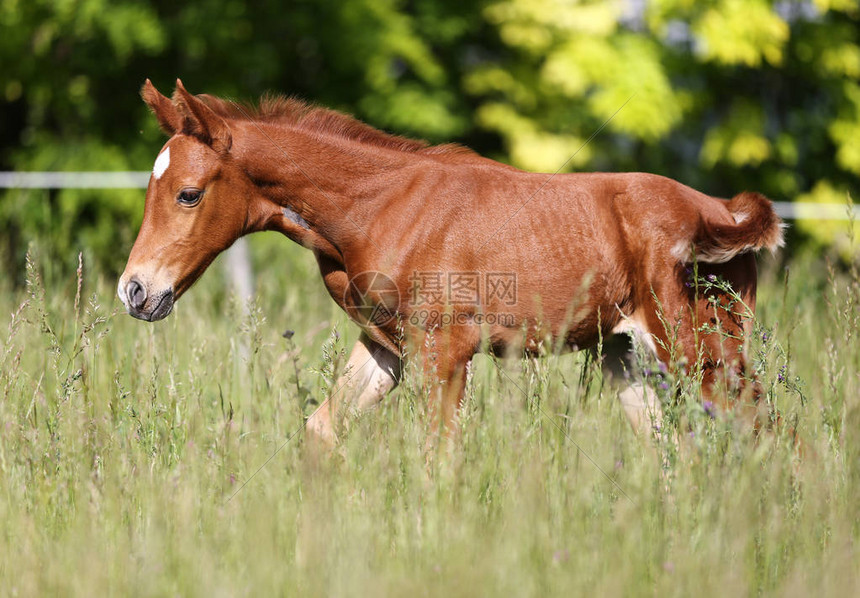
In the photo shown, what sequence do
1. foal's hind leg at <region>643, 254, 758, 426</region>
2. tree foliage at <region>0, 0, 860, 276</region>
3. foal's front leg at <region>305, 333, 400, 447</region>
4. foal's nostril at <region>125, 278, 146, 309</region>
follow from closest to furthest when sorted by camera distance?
1. foal's nostril at <region>125, 278, 146, 309</region>
2. foal's hind leg at <region>643, 254, 758, 426</region>
3. foal's front leg at <region>305, 333, 400, 447</region>
4. tree foliage at <region>0, 0, 860, 276</region>

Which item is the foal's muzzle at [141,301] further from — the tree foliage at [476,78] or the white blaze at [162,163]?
the tree foliage at [476,78]

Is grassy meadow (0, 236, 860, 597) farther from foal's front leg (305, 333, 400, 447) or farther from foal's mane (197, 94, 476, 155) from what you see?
foal's mane (197, 94, 476, 155)

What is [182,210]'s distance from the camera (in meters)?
3.39

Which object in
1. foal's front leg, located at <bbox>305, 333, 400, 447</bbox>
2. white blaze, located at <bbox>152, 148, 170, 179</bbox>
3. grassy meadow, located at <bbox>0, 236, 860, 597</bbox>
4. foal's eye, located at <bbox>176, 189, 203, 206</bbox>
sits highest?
white blaze, located at <bbox>152, 148, 170, 179</bbox>

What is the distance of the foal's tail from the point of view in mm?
3400

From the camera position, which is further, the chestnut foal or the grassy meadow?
the chestnut foal

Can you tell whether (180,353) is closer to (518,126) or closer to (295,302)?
(295,302)

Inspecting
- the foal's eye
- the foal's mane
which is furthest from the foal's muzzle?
the foal's mane

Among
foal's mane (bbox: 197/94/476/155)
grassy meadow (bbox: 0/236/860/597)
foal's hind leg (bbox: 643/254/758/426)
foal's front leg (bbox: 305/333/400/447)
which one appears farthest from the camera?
foal's front leg (bbox: 305/333/400/447)

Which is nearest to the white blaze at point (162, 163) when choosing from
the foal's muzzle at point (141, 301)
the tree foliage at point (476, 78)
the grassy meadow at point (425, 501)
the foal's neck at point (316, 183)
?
the foal's neck at point (316, 183)

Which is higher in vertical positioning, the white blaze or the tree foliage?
the tree foliage

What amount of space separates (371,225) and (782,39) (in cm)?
913

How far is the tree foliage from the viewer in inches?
352

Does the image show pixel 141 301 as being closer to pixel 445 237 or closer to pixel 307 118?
pixel 307 118
